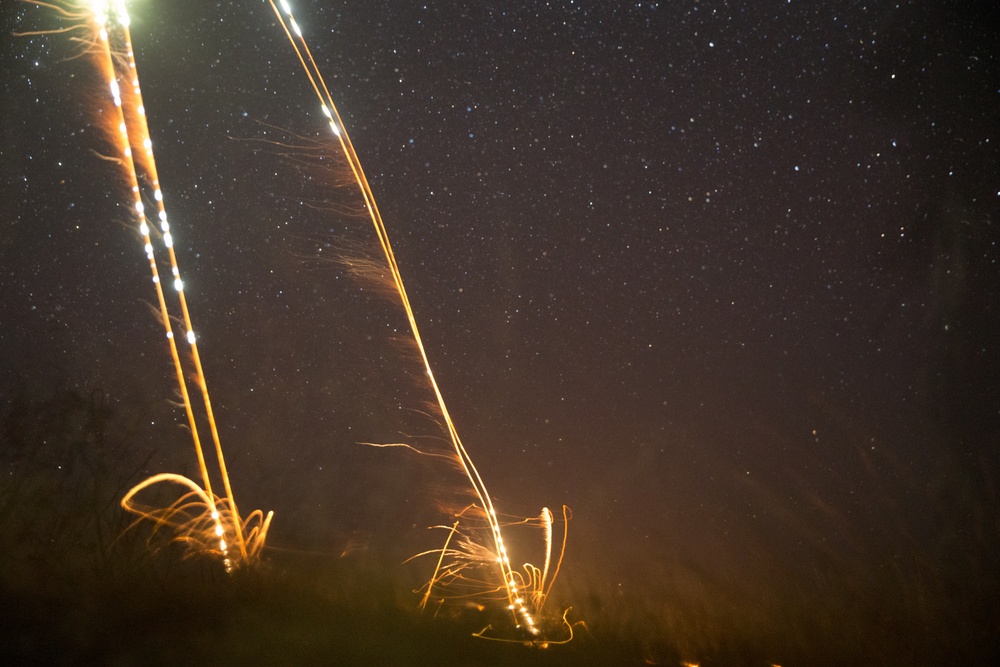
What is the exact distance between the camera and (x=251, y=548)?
2.56 m

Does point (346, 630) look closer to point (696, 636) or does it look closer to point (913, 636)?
point (696, 636)

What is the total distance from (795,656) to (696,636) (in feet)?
1.74

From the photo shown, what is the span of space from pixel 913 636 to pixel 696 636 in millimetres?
1135

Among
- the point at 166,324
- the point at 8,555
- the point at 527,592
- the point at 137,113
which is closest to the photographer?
the point at 8,555

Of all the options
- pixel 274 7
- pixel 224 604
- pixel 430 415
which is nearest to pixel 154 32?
pixel 274 7

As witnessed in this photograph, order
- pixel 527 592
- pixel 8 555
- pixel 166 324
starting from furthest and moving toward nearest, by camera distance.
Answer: pixel 527 592, pixel 166 324, pixel 8 555

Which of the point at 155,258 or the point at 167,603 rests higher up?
the point at 155,258

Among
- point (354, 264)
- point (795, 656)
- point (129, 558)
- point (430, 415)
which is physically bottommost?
point (795, 656)

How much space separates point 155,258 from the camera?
8.15ft

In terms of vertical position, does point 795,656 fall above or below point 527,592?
below

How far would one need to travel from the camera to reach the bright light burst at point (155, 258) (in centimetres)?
231

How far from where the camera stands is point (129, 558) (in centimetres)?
230

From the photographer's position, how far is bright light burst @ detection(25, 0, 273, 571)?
2.31 meters

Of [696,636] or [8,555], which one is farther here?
[696,636]
